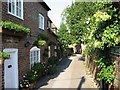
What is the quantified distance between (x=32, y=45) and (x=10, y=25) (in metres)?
5.53

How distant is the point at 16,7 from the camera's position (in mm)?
10711

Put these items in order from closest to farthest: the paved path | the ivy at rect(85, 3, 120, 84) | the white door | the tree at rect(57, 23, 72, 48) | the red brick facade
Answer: the ivy at rect(85, 3, 120, 84)
the red brick facade
the white door
the paved path
the tree at rect(57, 23, 72, 48)

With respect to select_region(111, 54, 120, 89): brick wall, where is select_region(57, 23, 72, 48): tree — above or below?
above

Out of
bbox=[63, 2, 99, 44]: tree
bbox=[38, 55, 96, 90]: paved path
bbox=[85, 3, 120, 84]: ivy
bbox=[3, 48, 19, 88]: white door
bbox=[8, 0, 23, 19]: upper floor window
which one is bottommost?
bbox=[38, 55, 96, 90]: paved path

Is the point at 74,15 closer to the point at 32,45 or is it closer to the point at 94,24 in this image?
the point at 32,45

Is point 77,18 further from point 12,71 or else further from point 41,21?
point 12,71

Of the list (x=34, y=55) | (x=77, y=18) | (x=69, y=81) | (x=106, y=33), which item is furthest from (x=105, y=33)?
(x=77, y=18)

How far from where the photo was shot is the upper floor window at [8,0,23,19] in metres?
9.93

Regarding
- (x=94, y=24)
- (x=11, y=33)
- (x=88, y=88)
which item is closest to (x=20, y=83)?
(x=11, y=33)

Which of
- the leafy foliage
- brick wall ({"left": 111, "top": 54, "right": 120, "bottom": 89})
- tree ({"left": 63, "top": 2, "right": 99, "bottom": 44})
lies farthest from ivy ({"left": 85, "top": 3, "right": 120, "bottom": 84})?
tree ({"left": 63, "top": 2, "right": 99, "bottom": 44})

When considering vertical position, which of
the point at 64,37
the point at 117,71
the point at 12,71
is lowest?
the point at 12,71

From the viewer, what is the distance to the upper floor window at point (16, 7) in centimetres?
993

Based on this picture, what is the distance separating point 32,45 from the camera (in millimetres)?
14047

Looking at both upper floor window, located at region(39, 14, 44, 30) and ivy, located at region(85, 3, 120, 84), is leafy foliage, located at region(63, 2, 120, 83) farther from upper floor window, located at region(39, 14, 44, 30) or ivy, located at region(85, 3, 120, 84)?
upper floor window, located at region(39, 14, 44, 30)
